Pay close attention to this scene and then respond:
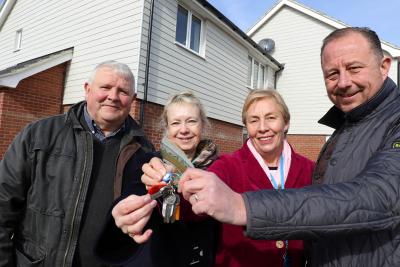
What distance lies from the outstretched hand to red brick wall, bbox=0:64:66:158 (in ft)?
26.6

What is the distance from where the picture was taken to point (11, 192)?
7.48 feet

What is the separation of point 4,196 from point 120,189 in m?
0.82

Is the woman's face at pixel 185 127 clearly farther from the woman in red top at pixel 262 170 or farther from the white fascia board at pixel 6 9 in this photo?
the white fascia board at pixel 6 9

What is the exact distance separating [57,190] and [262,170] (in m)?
1.47

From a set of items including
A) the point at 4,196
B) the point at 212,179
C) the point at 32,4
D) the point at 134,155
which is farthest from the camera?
the point at 32,4

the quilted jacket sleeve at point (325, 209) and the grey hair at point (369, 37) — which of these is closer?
the quilted jacket sleeve at point (325, 209)

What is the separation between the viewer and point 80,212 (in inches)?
89.7

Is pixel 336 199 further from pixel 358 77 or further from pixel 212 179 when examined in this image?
pixel 358 77

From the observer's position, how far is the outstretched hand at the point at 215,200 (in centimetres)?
92

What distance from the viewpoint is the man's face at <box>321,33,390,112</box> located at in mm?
1468

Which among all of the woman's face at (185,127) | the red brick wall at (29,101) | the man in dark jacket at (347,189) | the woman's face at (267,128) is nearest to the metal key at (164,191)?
the man in dark jacket at (347,189)

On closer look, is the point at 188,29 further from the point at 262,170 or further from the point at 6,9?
the point at 6,9

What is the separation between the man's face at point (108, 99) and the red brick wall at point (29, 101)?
6.11 m

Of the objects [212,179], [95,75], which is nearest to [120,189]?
[95,75]
